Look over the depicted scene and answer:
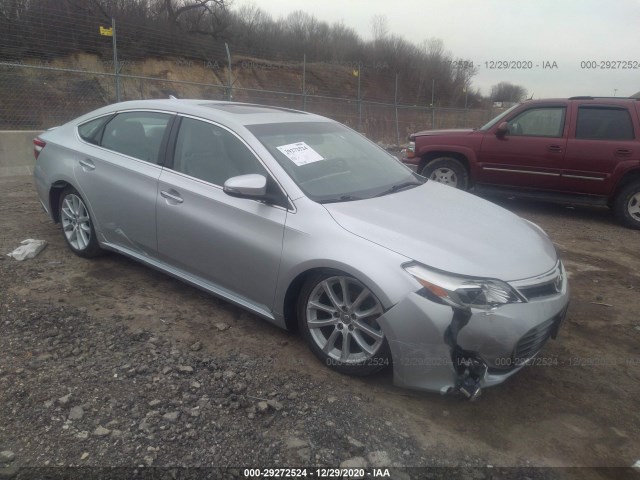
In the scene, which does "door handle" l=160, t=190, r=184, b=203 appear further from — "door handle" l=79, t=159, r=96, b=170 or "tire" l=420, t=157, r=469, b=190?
"tire" l=420, t=157, r=469, b=190

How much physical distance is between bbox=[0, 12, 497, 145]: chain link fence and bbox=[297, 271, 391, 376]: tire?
7629 millimetres

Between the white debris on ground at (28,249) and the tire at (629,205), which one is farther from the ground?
the tire at (629,205)

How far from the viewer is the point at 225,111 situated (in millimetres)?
4012

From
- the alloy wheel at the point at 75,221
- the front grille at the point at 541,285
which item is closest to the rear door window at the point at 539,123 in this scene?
the front grille at the point at 541,285

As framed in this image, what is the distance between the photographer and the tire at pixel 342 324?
116 inches

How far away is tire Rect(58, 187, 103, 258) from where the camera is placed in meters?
4.59

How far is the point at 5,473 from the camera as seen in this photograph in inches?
88.9

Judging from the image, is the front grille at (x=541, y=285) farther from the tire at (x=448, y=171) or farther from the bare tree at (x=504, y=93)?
the bare tree at (x=504, y=93)

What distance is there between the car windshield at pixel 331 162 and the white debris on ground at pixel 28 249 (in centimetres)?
253

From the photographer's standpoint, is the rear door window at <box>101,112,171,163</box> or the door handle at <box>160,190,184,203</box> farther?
the rear door window at <box>101,112,171,163</box>

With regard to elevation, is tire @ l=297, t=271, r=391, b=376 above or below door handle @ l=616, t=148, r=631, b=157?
below

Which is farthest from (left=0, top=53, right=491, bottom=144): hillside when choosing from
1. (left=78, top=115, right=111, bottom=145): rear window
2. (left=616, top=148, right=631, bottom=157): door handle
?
Answer: (left=616, top=148, right=631, bottom=157): door handle

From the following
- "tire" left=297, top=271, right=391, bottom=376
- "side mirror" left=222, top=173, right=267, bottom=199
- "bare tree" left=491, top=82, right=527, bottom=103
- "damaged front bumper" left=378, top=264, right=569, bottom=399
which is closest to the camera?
"damaged front bumper" left=378, top=264, right=569, bottom=399

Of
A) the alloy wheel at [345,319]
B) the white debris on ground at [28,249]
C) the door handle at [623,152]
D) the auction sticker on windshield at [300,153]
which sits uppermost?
the auction sticker on windshield at [300,153]
